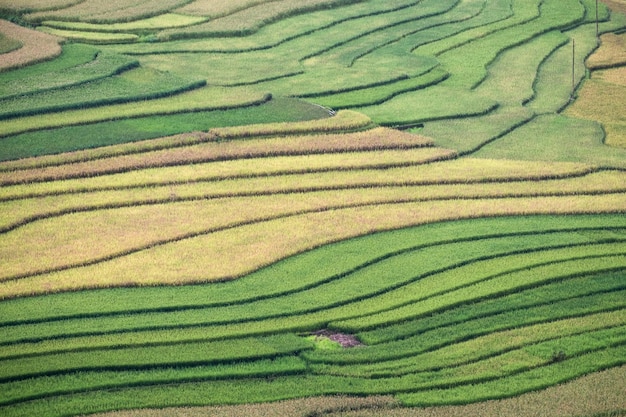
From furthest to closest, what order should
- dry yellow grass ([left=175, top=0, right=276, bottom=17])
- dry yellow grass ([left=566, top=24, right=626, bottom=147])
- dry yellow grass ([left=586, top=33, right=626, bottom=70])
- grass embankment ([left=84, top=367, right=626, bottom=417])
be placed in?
1. dry yellow grass ([left=175, top=0, right=276, bottom=17])
2. dry yellow grass ([left=586, top=33, right=626, bottom=70])
3. dry yellow grass ([left=566, top=24, right=626, bottom=147])
4. grass embankment ([left=84, top=367, right=626, bottom=417])

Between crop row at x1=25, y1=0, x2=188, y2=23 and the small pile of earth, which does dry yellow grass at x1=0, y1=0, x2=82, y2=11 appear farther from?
the small pile of earth

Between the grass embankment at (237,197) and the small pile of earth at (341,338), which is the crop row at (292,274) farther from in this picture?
the small pile of earth at (341,338)

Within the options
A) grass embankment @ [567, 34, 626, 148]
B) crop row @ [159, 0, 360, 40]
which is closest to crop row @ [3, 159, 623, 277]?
grass embankment @ [567, 34, 626, 148]

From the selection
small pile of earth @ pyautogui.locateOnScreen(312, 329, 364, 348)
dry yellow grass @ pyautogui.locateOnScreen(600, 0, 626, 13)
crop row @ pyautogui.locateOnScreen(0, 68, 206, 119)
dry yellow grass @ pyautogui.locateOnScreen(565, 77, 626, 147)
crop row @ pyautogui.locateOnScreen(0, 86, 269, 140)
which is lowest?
dry yellow grass @ pyautogui.locateOnScreen(565, 77, 626, 147)

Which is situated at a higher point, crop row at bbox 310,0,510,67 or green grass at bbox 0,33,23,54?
green grass at bbox 0,33,23,54

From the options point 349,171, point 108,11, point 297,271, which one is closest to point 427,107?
point 349,171

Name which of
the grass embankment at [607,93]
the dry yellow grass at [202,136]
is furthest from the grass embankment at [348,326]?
the grass embankment at [607,93]

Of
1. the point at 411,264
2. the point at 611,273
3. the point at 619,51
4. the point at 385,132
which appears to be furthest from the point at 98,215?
the point at 619,51

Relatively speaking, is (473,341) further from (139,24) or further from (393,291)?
(139,24)
